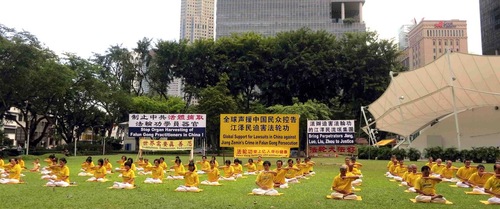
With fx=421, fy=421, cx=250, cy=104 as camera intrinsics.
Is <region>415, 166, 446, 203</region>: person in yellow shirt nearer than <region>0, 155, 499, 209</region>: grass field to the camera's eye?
No

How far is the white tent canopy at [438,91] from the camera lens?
25.6 meters

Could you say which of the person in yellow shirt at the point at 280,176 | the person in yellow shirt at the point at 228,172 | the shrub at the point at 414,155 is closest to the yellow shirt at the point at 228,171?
the person in yellow shirt at the point at 228,172

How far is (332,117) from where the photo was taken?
42500 millimetres

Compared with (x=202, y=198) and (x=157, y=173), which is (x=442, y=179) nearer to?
(x=202, y=198)

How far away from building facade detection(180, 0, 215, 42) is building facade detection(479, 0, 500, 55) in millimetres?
59405

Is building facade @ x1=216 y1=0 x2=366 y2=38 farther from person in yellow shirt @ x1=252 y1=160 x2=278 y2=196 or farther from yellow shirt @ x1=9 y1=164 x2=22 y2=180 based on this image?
person in yellow shirt @ x1=252 y1=160 x2=278 y2=196

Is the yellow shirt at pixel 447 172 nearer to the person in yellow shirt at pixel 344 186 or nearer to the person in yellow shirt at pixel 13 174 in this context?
the person in yellow shirt at pixel 344 186

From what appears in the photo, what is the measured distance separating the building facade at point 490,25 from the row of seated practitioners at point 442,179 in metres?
69.0

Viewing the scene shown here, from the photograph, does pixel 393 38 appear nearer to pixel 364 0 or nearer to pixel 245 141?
pixel 245 141

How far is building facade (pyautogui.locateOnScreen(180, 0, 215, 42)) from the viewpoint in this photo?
104562 millimetres

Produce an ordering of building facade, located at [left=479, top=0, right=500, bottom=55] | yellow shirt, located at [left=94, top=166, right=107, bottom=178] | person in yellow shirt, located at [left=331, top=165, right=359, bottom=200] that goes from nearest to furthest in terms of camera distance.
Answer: person in yellow shirt, located at [left=331, top=165, right=359, bottom=200] → yellow shirt, located at [left=94, top=166, right=107, bottom=178] → building facade, located at [left=479, top=0, right=500, bottom=55]

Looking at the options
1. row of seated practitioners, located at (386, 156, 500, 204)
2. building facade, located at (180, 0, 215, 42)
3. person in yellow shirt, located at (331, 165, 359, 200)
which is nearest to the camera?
row of seated practitioners, located at (386, 156, 500, 204)

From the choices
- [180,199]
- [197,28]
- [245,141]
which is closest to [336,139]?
[245,141]

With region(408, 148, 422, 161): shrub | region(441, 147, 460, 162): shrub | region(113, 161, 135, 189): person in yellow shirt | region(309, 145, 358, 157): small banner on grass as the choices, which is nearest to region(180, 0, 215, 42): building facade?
region(408, 148, 422, 161): shrub
